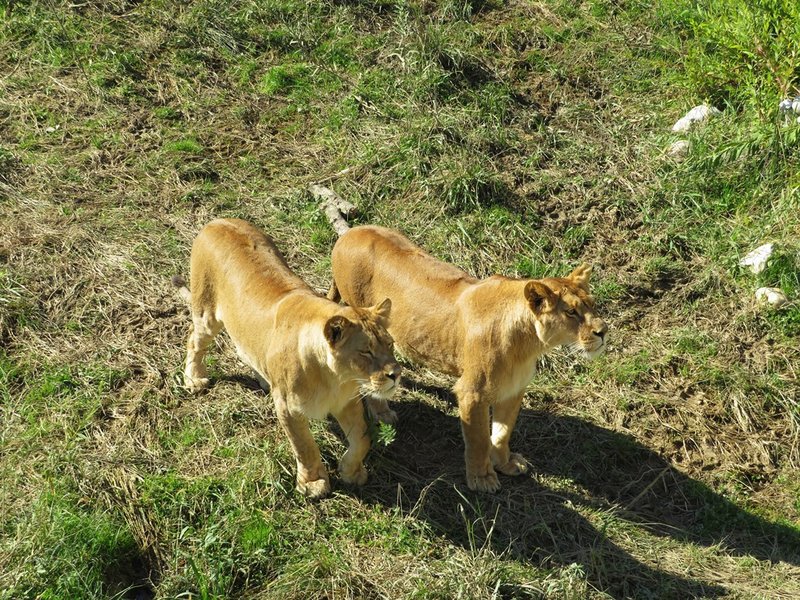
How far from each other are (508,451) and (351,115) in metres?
5.29

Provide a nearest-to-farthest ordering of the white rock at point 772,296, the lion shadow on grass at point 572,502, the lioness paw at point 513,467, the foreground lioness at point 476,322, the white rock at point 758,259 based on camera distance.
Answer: the foreground lioness at point 476,322, the lion shadow on grass at point 572,502, the lioness paw at point 513,467, the white rock at point 772,296, the white rock at point 758,259

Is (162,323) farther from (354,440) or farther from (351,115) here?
(351,115)

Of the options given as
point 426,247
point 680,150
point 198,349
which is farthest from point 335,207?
point 680,150

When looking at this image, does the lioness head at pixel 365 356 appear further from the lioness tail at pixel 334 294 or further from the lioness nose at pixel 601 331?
the lioness tail at pixel 334 294

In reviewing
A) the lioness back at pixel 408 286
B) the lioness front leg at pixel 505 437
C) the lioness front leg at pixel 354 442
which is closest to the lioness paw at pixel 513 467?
the lioness front leg at pixel 505 437

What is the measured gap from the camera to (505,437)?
20.6 feet

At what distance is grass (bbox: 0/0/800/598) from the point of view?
575 cm

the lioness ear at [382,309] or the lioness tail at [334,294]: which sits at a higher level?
the lioness ear at [382,309]

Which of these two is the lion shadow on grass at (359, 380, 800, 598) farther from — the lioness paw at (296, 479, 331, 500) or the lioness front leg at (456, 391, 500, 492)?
the lioness paw at (296, 479, 331, 500)

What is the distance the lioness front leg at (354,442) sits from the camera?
19.0 ft

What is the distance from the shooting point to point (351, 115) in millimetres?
10336

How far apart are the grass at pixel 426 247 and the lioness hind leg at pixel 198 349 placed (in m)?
0.16

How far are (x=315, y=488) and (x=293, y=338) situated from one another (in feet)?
3.72

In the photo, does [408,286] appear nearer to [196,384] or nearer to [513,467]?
[513,467]
